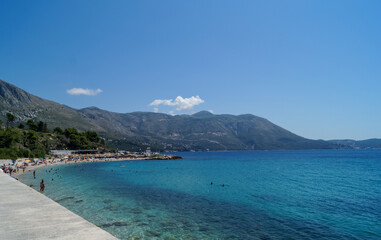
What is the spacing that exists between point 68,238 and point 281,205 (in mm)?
24528

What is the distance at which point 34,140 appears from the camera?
108 metres

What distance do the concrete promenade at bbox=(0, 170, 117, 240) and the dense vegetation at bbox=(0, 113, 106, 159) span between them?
6882cm

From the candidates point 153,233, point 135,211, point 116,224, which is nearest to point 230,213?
point 153,233

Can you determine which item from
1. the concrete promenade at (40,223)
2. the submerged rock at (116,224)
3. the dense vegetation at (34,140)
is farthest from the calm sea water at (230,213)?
the dense vegetation at (34,140)

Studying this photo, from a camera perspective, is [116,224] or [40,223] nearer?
[40,223]

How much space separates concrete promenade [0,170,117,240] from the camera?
10.5 m

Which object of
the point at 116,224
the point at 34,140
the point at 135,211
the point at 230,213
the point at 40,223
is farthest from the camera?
the point at 34,140

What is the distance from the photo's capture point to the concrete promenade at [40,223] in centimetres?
1050

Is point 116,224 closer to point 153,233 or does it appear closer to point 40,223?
point 153,233

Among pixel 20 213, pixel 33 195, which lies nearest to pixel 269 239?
pixel 20 213

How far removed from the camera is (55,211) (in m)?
15.2

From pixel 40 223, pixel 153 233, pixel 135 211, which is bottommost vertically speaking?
pixel 135 211

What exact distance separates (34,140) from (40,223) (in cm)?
11534

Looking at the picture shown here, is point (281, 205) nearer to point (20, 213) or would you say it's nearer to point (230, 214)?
point (230, 214)
